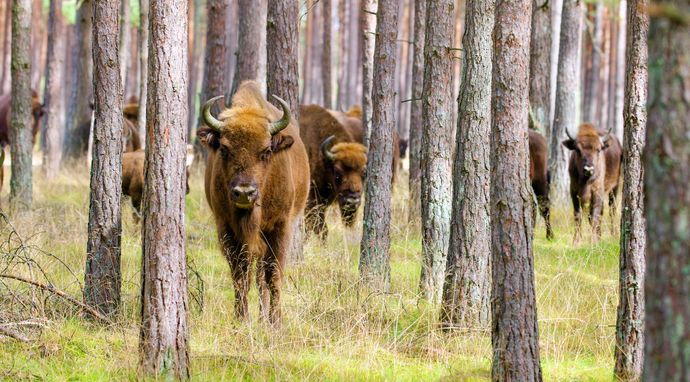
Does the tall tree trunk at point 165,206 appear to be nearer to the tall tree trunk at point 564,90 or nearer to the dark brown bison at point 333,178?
the dark brown bison at point 333,178

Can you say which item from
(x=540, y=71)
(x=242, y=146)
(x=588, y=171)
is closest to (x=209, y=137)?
(x=242, y=146)

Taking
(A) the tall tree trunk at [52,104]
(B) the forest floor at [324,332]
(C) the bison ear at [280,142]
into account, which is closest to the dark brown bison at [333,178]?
(B) the forest floor at [324,332]

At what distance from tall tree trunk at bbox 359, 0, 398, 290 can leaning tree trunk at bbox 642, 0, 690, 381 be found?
5.87 metres

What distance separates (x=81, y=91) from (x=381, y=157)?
42.9 ft

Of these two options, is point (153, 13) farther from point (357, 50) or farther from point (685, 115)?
point (357, 50)

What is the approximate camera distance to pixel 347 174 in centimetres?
1280

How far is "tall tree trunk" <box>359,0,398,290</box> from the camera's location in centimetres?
909

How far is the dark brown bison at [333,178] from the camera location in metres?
12.6

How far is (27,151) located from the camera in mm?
12805

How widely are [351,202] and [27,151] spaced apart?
15.3ft

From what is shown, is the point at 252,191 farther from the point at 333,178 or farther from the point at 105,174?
the point at 333,178

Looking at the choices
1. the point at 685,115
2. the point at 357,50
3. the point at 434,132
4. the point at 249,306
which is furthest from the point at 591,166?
the point at 357,50

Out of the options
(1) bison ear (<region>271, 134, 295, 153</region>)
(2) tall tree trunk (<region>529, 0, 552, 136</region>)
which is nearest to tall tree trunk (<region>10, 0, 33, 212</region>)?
(1) bison ear (<region>271, 134, 295, 153</region>)

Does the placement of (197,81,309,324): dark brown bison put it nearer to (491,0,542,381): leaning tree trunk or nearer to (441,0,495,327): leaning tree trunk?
(441,0,495,327): leaning tree trunk
